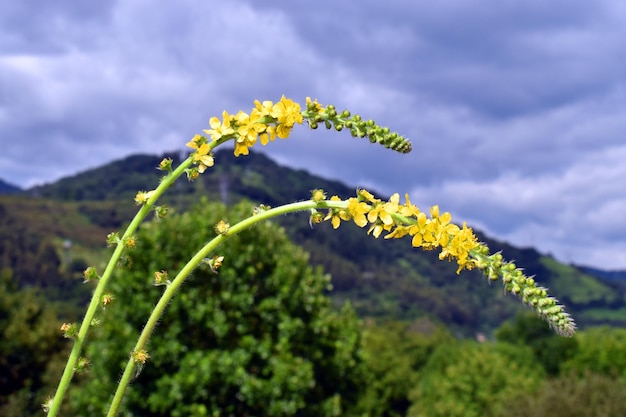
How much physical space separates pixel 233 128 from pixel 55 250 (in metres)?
180

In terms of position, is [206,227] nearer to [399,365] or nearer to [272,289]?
[272,289]

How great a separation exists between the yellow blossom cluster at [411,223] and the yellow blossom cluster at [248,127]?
0.53 metres

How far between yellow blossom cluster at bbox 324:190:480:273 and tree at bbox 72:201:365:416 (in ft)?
37.5

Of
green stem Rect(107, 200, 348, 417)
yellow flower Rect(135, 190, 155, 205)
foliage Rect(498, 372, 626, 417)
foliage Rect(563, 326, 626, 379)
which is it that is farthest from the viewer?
foliage Rect(563, 326, 626, 379)

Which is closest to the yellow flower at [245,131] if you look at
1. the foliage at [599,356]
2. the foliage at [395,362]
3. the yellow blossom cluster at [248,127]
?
the yellow blossom cluster at [248,127]

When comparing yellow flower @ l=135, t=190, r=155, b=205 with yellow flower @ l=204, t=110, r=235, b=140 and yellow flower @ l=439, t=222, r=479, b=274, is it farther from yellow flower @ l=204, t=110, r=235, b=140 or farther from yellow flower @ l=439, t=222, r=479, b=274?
yellow flower @ l=439, t=222, r=479, b=274

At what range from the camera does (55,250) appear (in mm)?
171250

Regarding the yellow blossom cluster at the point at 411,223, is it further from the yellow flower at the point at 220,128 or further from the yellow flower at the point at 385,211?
the yellow flower at the point at 220,128

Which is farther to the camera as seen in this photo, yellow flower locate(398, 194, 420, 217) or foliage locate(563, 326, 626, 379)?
foliage locate(563, 326, 626, 379)

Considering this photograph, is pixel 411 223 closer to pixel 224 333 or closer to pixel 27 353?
pixel 224 333

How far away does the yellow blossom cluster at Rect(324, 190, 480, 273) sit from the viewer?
3.20 metres

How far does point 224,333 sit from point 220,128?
39.1 ft

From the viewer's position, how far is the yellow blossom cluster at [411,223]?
3201mm

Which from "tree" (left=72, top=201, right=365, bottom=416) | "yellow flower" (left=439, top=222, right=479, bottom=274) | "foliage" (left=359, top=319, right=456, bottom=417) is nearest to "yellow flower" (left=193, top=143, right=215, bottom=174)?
"yellow flower" (left=439, top=222, right=479, bottom=274)
